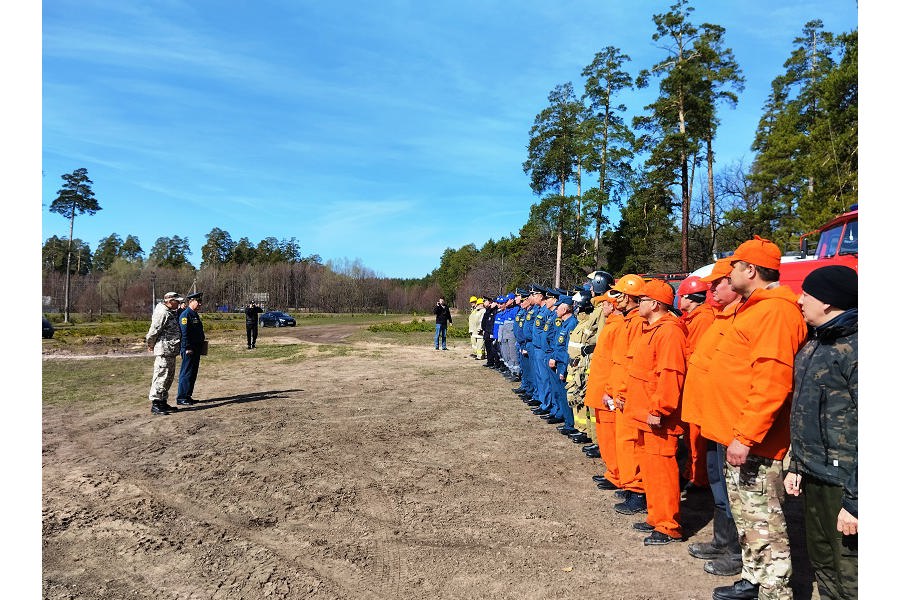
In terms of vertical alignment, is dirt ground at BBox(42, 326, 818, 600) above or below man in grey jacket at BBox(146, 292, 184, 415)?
below

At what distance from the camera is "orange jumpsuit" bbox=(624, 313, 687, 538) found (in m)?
3.97

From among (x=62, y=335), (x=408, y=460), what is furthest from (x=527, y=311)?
(x=62, y=335)

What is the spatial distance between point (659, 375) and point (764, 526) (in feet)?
4.18

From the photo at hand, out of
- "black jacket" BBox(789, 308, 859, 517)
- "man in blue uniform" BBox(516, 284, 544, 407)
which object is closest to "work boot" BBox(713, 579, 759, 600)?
"black jacket" BBox(789, 308, 859, 517)

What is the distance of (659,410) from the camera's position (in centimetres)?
394

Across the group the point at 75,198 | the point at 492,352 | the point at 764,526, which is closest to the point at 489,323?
the point at 492,352

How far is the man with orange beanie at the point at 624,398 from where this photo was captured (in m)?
4.49

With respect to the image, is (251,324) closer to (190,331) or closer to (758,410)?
(190,331)

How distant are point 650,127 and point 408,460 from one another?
2998 centimetres

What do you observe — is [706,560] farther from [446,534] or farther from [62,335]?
[62,335]

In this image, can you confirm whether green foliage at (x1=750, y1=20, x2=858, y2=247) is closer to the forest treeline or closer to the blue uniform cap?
the forest treeline

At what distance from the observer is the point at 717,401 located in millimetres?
3213

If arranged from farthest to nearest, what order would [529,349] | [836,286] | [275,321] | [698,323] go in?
1. [275,321]
2. [529,349]
3. [698,323]
4. [836,286]

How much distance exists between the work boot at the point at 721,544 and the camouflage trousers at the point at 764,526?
0.67 m
